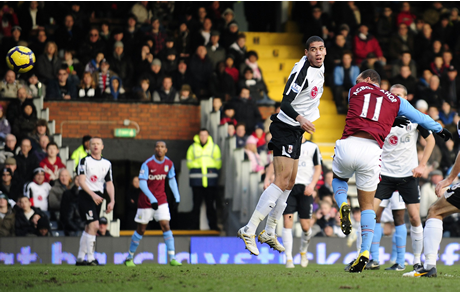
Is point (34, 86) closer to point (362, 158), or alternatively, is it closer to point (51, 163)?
point (51, 163)

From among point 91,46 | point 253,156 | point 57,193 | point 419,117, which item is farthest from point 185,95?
point 419,117

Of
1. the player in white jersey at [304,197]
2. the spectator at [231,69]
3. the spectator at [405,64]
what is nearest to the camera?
the player in white jersey at [304,197]

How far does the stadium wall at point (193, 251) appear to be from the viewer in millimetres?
12688

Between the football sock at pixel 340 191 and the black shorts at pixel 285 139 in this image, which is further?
the football sock at pixel 340 191

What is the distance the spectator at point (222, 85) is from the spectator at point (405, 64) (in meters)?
4.43

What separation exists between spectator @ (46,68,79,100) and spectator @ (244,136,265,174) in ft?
13.7

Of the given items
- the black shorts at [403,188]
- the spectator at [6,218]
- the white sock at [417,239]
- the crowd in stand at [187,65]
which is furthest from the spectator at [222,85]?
the white sock at [417,239]

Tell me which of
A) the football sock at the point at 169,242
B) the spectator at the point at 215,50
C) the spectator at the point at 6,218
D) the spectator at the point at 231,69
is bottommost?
the football sock at the point at 169,242

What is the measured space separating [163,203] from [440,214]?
19.7 ft

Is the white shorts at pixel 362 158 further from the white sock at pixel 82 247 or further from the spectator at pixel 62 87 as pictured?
the spectator at pixel 62 87

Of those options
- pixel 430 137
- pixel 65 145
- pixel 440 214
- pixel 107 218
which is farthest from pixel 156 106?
pixel 440 214

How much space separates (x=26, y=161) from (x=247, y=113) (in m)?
5.12

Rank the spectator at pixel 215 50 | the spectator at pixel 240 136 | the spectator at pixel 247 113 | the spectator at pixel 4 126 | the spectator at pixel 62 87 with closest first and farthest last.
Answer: the spectator at pixel 4 126, the spectator at pixel 240 136, the spectator at pixel 62 87, the spectator at pixel 247 113, the spectator at pixel 215 50

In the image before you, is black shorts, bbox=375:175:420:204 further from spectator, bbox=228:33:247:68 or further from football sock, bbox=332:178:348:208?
spectator, bbox=228:33:247:68
